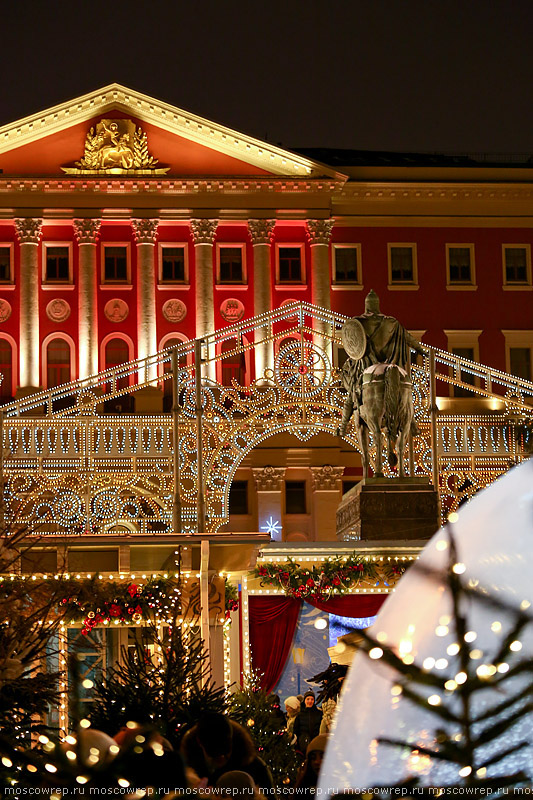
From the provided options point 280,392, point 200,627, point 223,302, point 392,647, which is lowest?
point 200,627

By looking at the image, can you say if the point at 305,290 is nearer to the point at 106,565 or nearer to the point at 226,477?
the point at 226,477

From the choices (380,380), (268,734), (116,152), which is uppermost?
(116,152)

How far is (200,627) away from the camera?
46.5 feet

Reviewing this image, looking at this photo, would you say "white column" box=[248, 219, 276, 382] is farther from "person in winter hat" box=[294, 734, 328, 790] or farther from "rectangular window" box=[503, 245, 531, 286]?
"person in winter hat" box=[294, 734, 328, 790]

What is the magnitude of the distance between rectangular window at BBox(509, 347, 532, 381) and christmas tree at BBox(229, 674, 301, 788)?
117 ft

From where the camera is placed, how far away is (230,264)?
4719 centimetres

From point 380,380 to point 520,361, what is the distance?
3127cm


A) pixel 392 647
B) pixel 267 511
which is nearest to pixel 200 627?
pixel 392 647

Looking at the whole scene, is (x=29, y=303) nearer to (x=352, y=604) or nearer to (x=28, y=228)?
(x=28, y=228)

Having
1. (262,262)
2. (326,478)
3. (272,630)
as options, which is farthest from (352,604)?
(262,262)

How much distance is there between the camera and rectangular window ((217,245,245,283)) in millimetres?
47031

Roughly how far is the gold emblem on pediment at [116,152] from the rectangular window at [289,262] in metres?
4.87

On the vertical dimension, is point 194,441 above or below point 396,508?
above

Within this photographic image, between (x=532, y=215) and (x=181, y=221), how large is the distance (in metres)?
12.1
